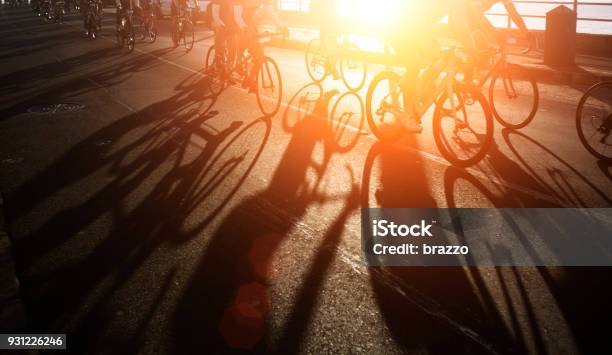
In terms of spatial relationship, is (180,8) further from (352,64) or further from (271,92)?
(271,92)

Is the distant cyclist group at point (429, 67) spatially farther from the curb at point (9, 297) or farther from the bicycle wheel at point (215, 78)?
the curb at point (9, 297)

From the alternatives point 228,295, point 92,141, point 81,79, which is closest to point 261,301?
point 228,295

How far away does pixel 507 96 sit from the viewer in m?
7.95

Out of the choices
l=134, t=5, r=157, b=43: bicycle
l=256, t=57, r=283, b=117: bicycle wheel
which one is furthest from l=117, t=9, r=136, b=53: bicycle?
l=256, t=57, r=283, b=117: bicycle wheel

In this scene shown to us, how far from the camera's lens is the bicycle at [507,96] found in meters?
6.80

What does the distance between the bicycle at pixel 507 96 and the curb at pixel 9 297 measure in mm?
5685

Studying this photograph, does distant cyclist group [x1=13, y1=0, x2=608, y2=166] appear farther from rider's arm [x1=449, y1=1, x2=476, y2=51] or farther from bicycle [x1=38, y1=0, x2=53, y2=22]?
bicycle [x1=38, y1=0, x2=53, y2=22]

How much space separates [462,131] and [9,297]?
585 centimetres

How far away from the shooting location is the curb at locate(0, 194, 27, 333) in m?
3.18

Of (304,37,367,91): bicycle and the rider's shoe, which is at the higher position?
(304,37,367,91): bicycle

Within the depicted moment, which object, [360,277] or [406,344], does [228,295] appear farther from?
[406,344]

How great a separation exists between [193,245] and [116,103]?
6624 millimetres
